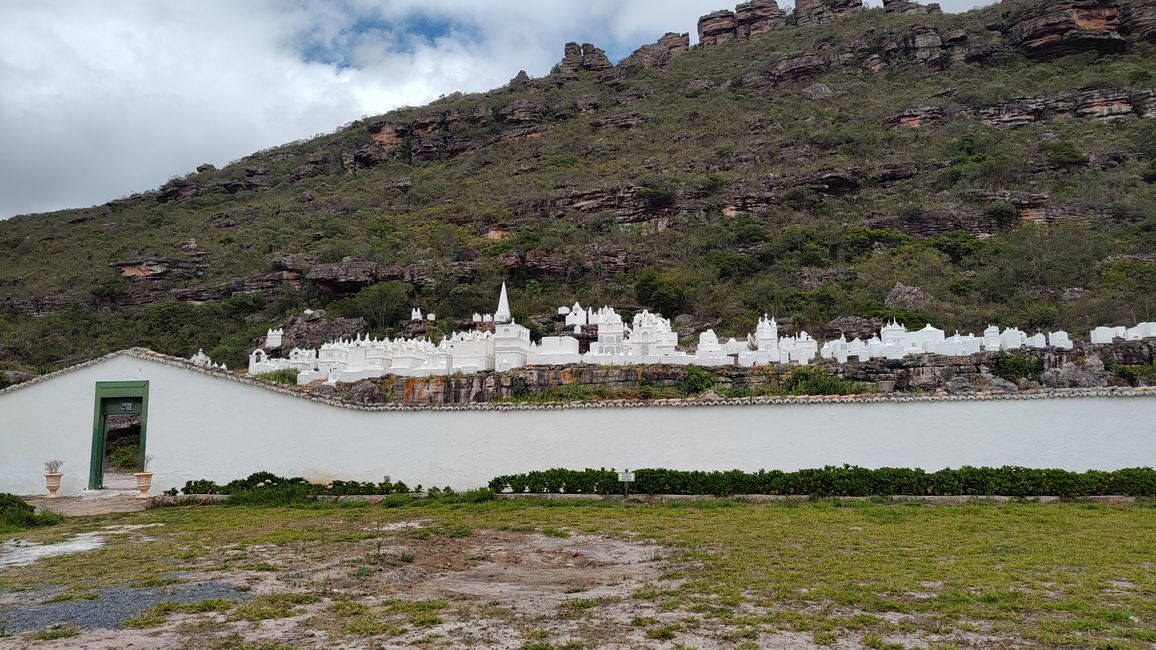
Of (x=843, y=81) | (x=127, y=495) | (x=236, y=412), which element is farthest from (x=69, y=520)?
(x=843, y=81)

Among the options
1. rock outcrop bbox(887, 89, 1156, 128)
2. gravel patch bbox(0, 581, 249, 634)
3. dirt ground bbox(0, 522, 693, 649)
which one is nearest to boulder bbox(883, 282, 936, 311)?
rock outcrop bbox(887, 89, 1156, 128)

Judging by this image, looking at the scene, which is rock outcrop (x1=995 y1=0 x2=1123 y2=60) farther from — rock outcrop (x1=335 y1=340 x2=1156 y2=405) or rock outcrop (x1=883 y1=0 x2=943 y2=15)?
rock outcrop (x1=335 y1=340 x2=1156 y2=405)

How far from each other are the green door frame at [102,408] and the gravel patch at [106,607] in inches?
356

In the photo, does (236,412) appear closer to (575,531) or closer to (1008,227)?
(575,531)

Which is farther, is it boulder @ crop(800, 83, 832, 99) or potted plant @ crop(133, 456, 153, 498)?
boulder @ crop(800, 83, 832, 99)

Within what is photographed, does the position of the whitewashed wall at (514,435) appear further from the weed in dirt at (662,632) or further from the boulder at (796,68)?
the boulder at (796,68)

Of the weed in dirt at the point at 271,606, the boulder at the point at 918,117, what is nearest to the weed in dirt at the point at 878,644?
the weed in dirt at the point at 271,606

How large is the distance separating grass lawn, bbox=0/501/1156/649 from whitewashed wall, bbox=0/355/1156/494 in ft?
5.36

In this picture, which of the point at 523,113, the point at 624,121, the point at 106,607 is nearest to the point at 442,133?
the point at 523,113

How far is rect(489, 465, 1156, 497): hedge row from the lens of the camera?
12.1m

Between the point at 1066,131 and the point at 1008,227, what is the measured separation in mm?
18822

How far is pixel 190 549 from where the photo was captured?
30.7ft

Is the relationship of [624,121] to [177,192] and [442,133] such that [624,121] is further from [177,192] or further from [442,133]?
[177,192]

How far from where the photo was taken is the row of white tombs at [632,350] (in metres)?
30.5
